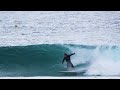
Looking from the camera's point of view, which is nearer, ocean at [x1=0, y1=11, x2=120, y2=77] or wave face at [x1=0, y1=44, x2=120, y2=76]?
ocean at [x1=0, y1=11, x2=120, y2=77]

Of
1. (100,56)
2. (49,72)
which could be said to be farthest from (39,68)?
(100,56)

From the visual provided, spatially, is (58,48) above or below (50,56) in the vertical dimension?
above

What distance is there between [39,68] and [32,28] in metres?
1.11

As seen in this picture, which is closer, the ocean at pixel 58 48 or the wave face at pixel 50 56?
the ocean at pixel 58 48

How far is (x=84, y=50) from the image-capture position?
6.92 m
